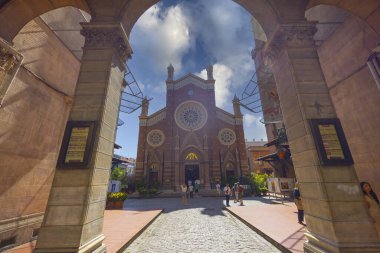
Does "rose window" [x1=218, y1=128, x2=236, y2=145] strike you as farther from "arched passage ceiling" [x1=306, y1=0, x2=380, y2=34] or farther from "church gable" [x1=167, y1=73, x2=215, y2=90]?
"arched passage ceiling" [x1=306, y1=0, x2=380, y2=34]

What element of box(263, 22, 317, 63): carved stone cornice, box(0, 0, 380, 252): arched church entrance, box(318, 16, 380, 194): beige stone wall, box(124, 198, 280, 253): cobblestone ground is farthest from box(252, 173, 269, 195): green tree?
box(263, 22, 317, 63): carved stone cornice

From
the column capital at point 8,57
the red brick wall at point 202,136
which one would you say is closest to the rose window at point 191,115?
the red brick wall at point 202,136

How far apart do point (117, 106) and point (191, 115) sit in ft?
83.9

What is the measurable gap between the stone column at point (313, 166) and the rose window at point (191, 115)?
23859 mm

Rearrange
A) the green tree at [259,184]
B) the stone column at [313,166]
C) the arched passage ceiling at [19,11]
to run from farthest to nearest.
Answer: the green tree at [259,184] → the arched passage ceiling at [19,11] → the stone column at [313,166]

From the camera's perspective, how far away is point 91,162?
163 inches

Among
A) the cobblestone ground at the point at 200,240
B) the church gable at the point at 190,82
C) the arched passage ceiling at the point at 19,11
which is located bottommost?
the cobblestone ground at the point at 200,240

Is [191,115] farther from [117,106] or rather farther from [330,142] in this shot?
[330,142]

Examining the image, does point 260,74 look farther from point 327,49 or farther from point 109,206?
point 109,206

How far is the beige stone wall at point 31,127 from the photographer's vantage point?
5430 millimetres

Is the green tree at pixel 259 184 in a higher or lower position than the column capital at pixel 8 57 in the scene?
lower

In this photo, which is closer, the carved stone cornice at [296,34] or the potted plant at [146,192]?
the carved stone cornice at [296,34]

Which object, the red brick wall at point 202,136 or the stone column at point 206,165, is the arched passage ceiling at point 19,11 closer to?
the red brick wall at point 202,136

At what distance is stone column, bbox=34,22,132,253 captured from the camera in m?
3.63
